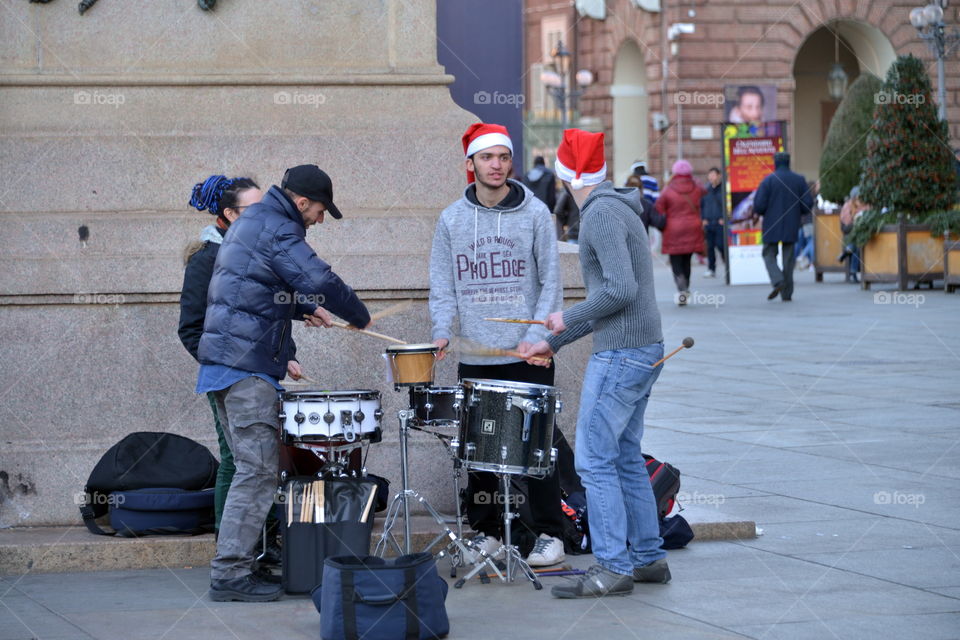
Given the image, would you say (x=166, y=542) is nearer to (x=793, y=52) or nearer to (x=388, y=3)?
(x=388, y=3)

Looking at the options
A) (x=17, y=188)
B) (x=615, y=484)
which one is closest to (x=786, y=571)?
(x=615, y=484)

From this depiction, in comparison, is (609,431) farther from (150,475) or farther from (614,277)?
(150,475)

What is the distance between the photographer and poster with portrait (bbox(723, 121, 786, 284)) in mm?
24039

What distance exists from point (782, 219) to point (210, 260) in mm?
14579

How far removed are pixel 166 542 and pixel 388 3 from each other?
294 centimetres

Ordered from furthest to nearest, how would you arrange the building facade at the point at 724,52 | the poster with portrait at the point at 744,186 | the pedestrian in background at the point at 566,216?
the building facade at the point at 724,52 → the poster with portrait at the point at 744,186 → the pedestrian in background at the point at 566,216

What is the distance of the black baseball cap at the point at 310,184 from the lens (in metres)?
6.18

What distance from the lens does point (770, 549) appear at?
695 centimetres

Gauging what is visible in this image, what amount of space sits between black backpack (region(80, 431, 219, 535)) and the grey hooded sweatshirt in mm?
1327

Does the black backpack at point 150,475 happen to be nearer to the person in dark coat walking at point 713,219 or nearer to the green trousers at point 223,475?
the green trousers at point 223,475

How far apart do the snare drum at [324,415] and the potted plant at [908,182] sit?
15.5 meters

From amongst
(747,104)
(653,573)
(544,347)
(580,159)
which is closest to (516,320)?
(544,347)

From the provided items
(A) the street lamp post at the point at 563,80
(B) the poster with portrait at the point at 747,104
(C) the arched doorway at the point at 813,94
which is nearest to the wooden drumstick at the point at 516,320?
(B) the poster with portrait at the point at 747,104

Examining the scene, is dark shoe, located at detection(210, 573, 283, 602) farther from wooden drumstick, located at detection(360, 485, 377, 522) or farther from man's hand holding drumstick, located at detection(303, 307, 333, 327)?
man's hand holding drumstick, located at detection(303, 307, 333, 327)
